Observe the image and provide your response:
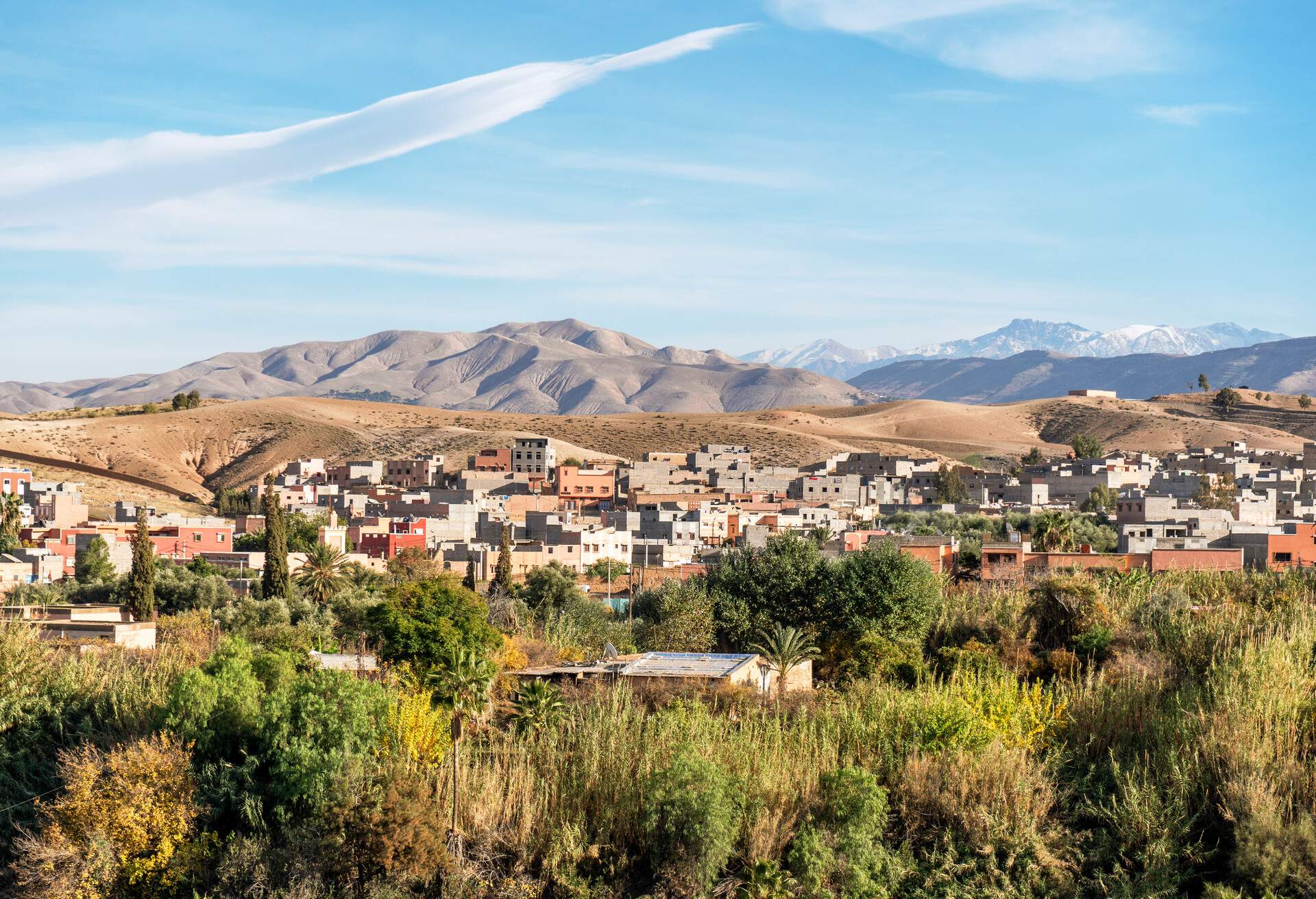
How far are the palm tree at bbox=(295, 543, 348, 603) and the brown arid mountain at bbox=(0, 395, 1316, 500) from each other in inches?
2122

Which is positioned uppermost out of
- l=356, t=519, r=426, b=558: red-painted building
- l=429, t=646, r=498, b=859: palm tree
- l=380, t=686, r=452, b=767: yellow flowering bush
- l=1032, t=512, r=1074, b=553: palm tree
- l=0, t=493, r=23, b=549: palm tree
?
l=429, t=646, r=498, b=859: palm tree

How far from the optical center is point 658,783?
49.7 ft

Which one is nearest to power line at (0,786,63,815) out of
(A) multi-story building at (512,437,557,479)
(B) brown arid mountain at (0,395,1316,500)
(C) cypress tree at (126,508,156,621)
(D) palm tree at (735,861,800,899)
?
(D) palm tree at (735,861,800,899)

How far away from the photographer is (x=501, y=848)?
51.2ft

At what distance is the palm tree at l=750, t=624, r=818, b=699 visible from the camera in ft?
76.7

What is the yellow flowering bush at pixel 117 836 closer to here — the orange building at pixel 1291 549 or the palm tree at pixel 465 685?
the palm tree at pixel 465 685

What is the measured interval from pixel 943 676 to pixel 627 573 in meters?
31.2

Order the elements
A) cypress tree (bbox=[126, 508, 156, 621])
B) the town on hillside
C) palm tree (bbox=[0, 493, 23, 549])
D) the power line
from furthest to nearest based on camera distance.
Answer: palm tree (bbox=[0, 493, 23, 549])
the town on hillside
cypress tree (bbox=[126, 508, 156, 621])
the power line

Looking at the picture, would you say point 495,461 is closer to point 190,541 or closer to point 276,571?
point 190,541

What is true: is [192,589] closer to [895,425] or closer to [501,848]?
[501,848]

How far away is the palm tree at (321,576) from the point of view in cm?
4409

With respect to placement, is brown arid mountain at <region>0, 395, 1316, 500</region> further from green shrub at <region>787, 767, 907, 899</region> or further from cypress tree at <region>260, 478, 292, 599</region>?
green shrub at <region>787, 767, 907, 899</region>

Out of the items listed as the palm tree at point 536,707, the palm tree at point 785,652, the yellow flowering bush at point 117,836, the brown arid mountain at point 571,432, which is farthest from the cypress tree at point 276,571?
the brown arid mountain at point 571,432

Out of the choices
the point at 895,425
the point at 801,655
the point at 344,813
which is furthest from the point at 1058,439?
the point at 344,813
